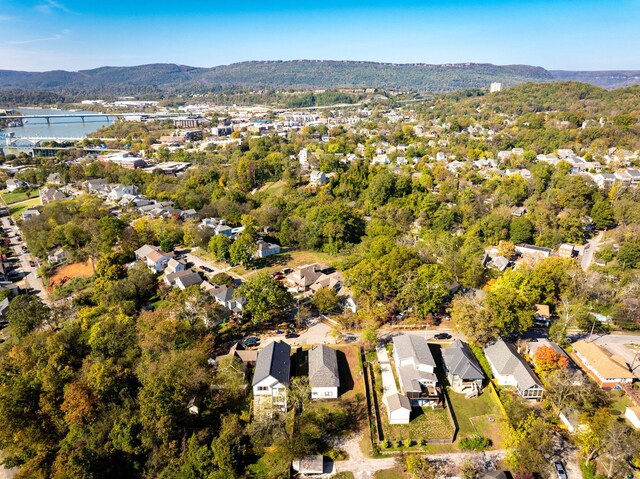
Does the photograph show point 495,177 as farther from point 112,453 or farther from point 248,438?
point 112,453

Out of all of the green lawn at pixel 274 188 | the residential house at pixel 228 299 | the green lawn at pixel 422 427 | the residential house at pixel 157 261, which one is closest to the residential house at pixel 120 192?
the green lawn at pixel 274 188

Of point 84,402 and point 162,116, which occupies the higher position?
point 162,116

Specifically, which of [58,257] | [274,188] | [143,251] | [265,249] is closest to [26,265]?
[58,257]

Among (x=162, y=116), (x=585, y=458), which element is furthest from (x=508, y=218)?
(x=162, y=116)

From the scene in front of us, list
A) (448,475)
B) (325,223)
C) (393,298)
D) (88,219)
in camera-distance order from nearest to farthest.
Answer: (448,475)
(393,298)
(325,223)
(88,219)

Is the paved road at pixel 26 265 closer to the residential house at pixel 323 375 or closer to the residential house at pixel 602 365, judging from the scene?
the residential house at pixel 323 375

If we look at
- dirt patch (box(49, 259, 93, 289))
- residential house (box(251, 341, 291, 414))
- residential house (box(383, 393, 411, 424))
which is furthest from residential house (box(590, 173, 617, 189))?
dirt patch (box(49, 259, 93, 289))
